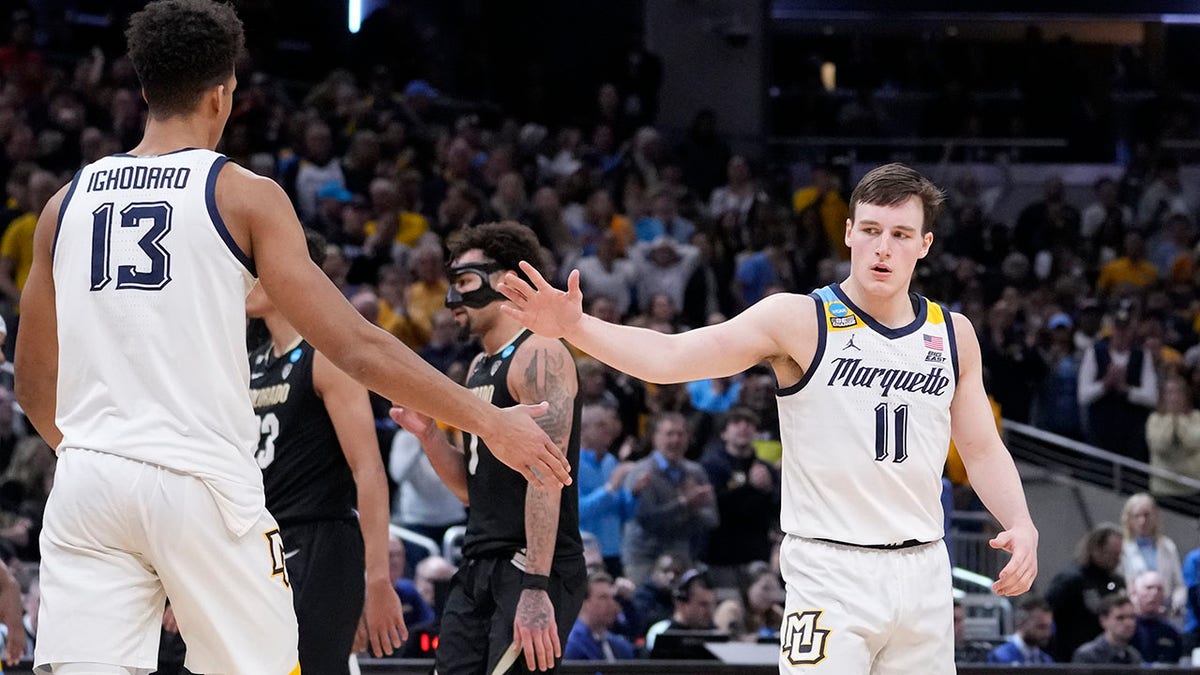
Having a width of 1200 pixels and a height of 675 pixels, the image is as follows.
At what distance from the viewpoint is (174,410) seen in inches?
156

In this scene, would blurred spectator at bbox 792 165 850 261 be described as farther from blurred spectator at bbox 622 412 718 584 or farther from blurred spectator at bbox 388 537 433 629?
blurred spectator at bbox 388 537 433 629

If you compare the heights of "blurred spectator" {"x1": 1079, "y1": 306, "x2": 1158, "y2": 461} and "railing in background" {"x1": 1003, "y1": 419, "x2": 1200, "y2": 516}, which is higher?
"blurred spectator" {"x1": 1079, "y1": 306, "x2": 1158, "y2": 461}

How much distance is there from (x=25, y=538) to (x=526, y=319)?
19.2ft

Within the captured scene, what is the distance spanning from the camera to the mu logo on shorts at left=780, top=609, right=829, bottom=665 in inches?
190

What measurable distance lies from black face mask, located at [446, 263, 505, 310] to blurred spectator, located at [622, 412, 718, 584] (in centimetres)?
499

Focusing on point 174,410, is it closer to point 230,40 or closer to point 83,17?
point 230,40

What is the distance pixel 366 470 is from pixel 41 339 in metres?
1.79

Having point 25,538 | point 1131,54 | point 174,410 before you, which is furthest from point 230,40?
point 1131,54

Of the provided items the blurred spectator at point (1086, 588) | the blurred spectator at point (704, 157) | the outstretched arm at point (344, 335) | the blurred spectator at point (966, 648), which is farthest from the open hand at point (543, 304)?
the blurred spectator at point (704, 157)

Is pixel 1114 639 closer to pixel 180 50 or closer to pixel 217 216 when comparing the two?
pixel 217 216

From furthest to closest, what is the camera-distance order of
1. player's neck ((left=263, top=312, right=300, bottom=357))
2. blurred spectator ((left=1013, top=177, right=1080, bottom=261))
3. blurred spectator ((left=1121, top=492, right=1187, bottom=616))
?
blurred spectator ((left=1013, top=177, right=1080, bottom=261))
blurred spectator ((left=1121, top=492, right=1187, bottom=616))
player's neck ((left=263, top=312, right=300, bottom=357))

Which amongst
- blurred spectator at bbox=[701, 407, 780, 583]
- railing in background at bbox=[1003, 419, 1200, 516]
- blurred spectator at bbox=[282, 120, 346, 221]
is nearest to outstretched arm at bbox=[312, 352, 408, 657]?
blurred spectator at bbox=[701, 407, 780, 583]

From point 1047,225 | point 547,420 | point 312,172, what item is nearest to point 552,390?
point 547,420

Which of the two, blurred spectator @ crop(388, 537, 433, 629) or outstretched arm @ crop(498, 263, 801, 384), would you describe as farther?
blurred spectator @ crop(388, 537, 433, 629)
